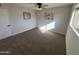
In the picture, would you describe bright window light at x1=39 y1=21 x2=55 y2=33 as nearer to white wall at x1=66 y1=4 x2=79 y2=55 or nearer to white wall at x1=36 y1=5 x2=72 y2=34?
white wall at x1=36 y1=5 x2=72 y2=34

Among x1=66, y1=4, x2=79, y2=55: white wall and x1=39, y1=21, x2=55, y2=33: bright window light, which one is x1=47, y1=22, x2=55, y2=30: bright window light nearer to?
x1=39, y1=21, x2=55, y2=33: bright window light

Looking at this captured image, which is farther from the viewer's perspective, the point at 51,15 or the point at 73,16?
the point at 73,16

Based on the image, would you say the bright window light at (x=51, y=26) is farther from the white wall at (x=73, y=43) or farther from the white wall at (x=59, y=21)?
the white wall at (x=73, y=43)

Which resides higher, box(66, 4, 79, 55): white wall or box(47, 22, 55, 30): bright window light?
box(47, 22, 55, 30): bright window light

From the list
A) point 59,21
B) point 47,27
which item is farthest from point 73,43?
point 47,27

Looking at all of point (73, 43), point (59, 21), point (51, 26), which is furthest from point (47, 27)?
point (73, 43)

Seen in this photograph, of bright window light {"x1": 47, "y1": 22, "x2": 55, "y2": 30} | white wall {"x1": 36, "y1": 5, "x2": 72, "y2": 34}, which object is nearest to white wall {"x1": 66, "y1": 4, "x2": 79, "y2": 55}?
white wall {"x1": 36, "y1": 5, "x2": 72, "y2": 34}

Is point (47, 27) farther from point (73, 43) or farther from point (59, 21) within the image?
point (73, 43)

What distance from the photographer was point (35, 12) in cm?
113

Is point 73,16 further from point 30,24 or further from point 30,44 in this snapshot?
point 30,44

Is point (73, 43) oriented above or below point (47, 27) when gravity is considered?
below

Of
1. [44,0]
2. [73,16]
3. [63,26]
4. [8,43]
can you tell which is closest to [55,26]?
[63,26]

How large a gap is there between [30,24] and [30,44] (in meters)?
0.70

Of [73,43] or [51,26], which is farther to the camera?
[73,43]
